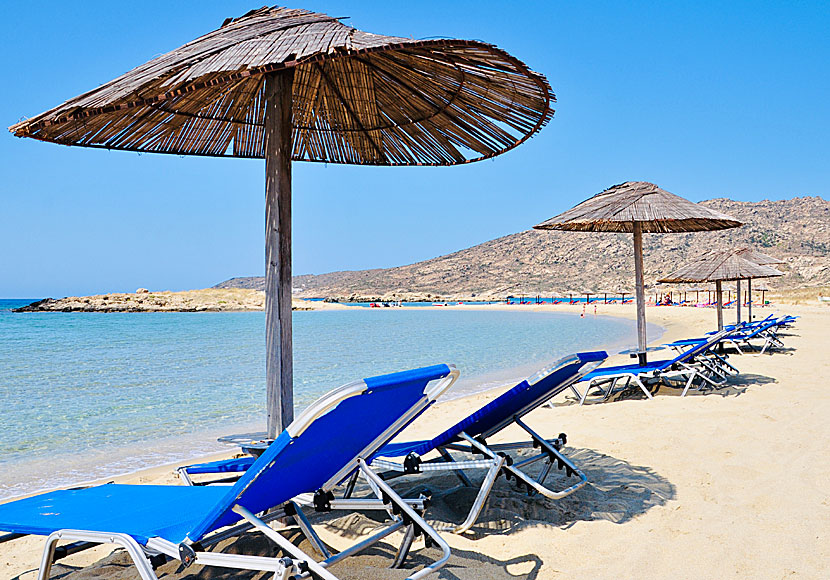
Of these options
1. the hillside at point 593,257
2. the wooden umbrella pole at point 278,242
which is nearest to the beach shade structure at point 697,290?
the hillside at point 593,257

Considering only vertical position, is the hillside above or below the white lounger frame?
above

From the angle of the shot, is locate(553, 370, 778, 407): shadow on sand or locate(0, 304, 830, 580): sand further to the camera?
locate(553, 370, 778, 407): shadow on sand

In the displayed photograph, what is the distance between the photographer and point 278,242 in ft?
10.1

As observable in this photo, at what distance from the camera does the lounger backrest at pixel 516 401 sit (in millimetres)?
2969

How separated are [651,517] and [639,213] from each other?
4.32 m

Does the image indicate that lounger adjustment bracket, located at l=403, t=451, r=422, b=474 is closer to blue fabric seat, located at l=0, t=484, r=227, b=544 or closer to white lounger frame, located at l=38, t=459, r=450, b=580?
white lounger frame, located at l=38, t=459, r=450, b=580

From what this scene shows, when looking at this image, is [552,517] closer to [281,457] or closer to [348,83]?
[281,457]

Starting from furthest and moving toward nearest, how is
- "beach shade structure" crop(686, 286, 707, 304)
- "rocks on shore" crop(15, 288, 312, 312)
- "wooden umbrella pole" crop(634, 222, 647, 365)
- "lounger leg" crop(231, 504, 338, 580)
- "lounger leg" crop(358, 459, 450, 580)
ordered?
"rocks on shore" crop(15, 288, 312, 312) → "beach shade structure" crop(686, 286, 707, 304) → "wooden umbrella pole" crop(634, 222, 647, 365) → "lounger leg" crop(358, 459, 450, 580) → "lounger leg" crop(231, 504, 338, 580)

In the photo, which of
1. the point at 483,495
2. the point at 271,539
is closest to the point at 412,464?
the point at 483,495

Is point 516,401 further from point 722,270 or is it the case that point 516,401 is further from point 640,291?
point 722,270

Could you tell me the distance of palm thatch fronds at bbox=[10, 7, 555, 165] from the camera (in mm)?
2441

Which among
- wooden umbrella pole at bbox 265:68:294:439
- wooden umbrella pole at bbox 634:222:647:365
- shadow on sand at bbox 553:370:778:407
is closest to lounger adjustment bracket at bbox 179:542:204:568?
wooden umbrella pole at bbox 265:68:294:439

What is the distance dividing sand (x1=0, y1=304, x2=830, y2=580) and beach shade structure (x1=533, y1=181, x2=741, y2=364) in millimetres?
2241

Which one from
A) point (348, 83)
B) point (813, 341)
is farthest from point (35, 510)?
point (813, 341)
